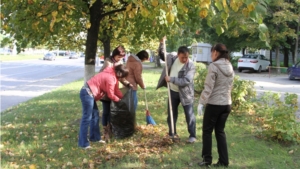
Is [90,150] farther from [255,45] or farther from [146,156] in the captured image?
[255,45]

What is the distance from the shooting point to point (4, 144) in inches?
221

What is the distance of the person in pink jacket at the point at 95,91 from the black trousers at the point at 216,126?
160 cm

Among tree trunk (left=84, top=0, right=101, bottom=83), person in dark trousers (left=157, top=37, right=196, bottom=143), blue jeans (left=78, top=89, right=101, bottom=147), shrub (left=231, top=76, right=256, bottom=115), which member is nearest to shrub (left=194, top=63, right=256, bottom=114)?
shrub (left=231, top=76, right=256, bottom=115)

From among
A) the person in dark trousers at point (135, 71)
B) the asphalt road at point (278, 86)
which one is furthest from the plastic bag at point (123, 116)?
the asphalt road at point (278, 86)

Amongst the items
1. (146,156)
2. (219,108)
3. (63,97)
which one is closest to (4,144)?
(146,156)

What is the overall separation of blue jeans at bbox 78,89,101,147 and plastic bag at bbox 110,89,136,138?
12.8 inches

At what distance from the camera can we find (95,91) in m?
5.06

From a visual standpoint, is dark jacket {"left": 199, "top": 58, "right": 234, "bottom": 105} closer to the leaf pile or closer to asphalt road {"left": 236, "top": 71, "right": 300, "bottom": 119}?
the leaf pile

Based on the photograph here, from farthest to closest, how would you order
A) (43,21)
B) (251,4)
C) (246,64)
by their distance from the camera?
(246,64) < (43,21) < (251,4)

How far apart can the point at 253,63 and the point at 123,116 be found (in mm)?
21557

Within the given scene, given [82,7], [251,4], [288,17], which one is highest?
[288,17]

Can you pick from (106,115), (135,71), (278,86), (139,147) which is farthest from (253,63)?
(139,147)

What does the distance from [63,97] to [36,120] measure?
13.0ft

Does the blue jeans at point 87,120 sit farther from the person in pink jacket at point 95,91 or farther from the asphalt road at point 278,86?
the asphalt road at point 278,86
